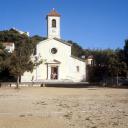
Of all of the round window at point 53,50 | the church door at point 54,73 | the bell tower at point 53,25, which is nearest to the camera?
the church door at point 54,73

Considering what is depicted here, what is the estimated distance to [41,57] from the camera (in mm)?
71938

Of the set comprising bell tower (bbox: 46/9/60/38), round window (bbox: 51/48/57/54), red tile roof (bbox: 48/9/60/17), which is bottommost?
round window (bbox: 51/48/57/54)

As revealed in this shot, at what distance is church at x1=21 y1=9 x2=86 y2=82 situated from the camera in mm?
71500

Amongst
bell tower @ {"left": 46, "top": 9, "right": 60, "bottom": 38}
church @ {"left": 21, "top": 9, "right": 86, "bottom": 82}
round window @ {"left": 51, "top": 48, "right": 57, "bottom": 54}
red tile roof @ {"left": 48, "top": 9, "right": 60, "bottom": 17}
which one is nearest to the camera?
church @ {"left": 21, "top": 9, "right": 86, "bottom": 82}

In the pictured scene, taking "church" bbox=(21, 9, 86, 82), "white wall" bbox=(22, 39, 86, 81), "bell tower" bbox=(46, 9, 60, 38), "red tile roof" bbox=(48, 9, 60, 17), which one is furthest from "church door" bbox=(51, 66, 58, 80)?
"red tile roof" bbox=(48, 9, 60, 17)

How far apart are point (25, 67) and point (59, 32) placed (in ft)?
73.7

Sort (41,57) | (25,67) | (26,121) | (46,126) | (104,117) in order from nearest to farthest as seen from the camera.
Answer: (46,126) < (26,121) < (104,117) < (25,67) < (41,57)

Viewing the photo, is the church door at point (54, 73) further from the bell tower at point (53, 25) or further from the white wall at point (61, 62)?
the bell tower at point (53, 25)

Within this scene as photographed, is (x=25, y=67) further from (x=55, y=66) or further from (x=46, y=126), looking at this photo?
(x=46, y=126)

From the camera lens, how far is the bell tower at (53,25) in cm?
7344

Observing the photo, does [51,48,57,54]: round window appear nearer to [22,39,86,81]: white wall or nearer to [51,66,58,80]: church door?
[22,39,86,81]: white wall

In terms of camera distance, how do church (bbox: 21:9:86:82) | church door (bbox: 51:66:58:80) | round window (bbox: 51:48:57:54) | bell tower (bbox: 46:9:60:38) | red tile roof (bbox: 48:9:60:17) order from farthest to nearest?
red tile roof (bbox: 48:9:60:17)
bell tower (bbox: 46:9:60:38)
round window (bbox: 51:48:57:54)
church door (bbox: 51:66:58:80)
church (bbox: 21:9:86:82)

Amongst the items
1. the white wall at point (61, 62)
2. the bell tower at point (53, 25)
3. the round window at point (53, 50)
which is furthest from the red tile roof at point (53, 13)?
the round window at point (53, 50)

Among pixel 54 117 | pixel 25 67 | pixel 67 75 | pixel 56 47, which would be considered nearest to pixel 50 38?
pixel 56 47
